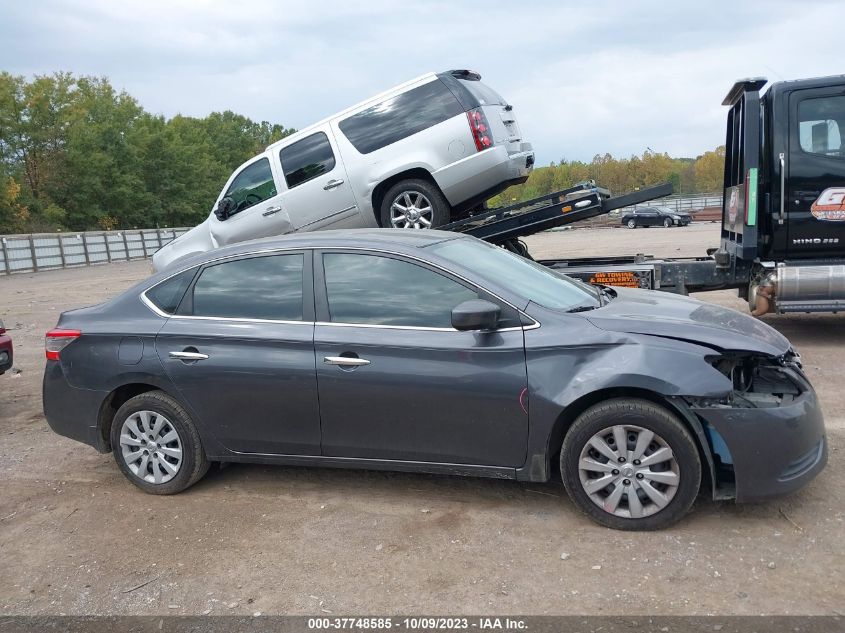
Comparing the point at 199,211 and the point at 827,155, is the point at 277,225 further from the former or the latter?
the point at 199,211

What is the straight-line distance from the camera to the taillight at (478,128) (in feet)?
27.3

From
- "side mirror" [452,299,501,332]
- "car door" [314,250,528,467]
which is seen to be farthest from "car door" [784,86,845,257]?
"side mirror" [452,299,501,332]

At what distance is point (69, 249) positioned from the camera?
30.1 metres

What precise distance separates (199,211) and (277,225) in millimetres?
67413

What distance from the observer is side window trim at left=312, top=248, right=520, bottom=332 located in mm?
4219

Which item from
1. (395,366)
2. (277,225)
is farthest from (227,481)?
(277,225)

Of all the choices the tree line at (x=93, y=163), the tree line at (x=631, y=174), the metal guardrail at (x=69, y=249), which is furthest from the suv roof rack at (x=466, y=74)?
the tree line at (x=631, y=174)

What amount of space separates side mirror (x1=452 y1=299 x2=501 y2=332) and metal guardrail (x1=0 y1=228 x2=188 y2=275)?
26845 mm

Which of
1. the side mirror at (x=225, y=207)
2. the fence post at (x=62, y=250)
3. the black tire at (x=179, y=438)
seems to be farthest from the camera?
the fence post at (x=62, y=250)

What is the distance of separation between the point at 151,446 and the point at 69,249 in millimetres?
28245

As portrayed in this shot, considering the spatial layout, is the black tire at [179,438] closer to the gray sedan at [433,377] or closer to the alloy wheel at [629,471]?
the gray sedan at [433,377]

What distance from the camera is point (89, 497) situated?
16.2 ft

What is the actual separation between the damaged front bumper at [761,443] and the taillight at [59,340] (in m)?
3.83

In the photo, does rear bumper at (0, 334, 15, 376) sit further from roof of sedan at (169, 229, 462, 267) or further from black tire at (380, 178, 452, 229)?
black tire at (380, 178, 452, 229)
